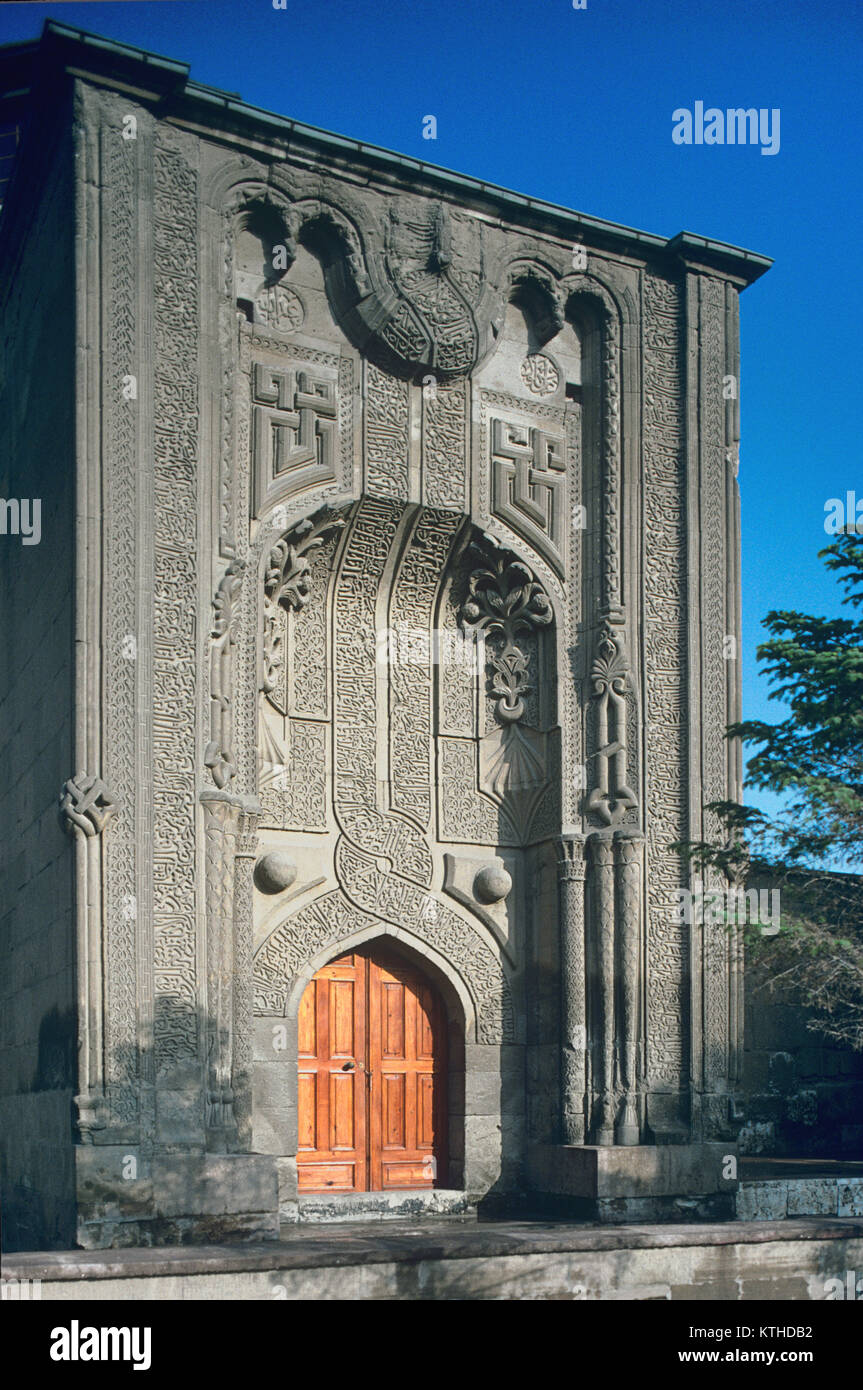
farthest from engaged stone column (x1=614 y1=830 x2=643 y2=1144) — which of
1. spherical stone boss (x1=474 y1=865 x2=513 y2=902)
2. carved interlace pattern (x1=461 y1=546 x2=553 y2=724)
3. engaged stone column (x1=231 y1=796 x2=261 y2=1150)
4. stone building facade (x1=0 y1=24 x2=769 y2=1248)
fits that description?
engaged stone column (x1=231 y1=796 x2=261 y2=1150)

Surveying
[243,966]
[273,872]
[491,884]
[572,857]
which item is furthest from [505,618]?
[243,966]

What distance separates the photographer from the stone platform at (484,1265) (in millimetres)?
9523

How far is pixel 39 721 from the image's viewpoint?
1285 centimetres

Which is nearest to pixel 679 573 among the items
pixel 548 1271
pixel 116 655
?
pixel 116 655

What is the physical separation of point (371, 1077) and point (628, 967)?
242cm

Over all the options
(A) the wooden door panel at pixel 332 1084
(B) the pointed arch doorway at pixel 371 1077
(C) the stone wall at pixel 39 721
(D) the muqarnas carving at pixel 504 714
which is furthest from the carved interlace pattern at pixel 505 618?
(C) the stone wall at pixel 39 721

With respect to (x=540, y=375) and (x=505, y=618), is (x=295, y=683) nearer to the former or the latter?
(x=505, y=618)

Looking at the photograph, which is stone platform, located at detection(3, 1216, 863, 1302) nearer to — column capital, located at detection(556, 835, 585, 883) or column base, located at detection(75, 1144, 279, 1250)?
column base, located at detection(75, 1144, 279, 1250)

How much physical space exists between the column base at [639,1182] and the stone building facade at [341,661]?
0.13ft

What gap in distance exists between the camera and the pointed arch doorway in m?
13.0

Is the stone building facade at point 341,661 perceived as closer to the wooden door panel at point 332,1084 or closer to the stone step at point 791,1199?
the wooden door panel at point 332,1084

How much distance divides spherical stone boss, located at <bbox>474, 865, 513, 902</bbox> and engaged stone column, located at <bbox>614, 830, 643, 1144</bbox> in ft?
3.42

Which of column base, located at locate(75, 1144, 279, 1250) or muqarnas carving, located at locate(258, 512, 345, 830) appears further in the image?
muqarnas carving, located at locate(258, 512, 345, 830)
